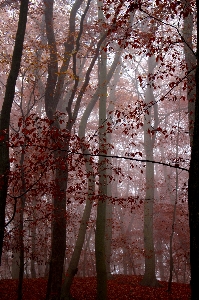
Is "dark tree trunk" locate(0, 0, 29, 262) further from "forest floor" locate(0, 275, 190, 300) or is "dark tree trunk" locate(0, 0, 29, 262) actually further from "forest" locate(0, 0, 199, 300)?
"forest floor" locate(0, 275, 190, 300)

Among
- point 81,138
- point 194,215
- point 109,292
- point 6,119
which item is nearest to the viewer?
point 194,215

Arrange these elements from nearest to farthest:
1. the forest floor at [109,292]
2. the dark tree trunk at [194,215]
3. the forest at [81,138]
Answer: the dark tree trunk at [194,215] < the forest at [81,138] < the forest floor at [109,292]

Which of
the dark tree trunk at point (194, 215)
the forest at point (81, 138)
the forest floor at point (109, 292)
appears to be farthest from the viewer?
the forest floor at point (109, 292)

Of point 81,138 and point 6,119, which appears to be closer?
point 6,119

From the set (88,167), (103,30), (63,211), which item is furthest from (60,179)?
(103,30)

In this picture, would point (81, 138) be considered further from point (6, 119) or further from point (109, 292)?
point (109, 292)

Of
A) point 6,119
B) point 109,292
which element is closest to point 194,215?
point 6,119

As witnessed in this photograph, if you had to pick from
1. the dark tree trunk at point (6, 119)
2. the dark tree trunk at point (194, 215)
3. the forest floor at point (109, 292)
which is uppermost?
the dark tree trunk at point (6, 119)

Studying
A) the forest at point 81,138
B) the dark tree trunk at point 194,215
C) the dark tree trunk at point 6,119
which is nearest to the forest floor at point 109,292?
the forest at point 81,138

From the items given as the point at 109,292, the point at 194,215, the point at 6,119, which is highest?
the point at 6,119

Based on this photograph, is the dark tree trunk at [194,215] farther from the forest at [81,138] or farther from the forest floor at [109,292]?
the forest floor at [109,292]

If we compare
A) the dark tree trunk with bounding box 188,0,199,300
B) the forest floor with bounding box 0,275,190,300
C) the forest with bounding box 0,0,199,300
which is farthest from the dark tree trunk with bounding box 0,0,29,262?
the forest floor with bounding box 0,275,190,300

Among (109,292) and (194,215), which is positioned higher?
(194,215)

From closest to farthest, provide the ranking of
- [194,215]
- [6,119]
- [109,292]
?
[194,215], [6,119], [109,292]
